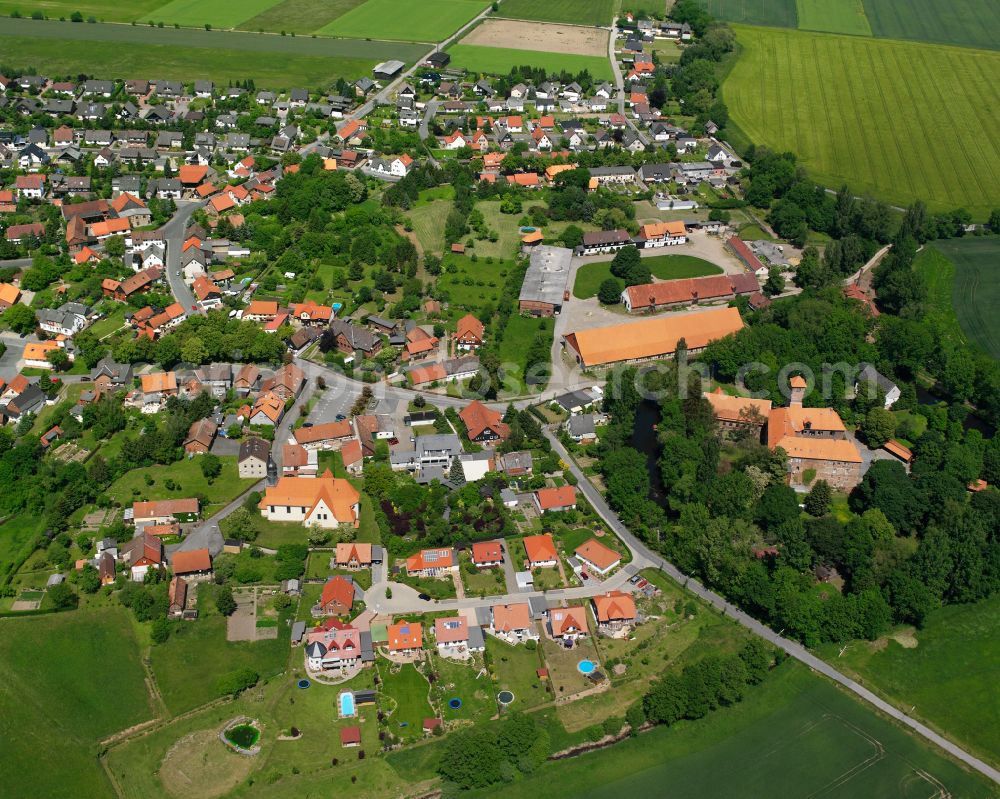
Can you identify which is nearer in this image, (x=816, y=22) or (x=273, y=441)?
(x=273, y=441)

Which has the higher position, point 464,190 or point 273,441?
point 464,190

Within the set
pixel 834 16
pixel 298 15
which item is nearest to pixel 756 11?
pixel 834 16

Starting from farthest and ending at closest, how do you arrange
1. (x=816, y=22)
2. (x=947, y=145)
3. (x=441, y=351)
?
(x=816, y=22)
(x=947, y=145)
(x=441, y=351)

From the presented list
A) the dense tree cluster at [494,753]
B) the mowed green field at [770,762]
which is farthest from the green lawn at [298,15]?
the mowed green field at [770,762]

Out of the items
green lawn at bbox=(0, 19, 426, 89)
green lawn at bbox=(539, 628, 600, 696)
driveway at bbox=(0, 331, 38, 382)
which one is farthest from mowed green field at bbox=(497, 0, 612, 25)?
green lawn at bbox=(539, 628, 600, 696)

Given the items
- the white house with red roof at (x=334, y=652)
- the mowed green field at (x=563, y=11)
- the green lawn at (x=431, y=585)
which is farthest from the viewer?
the mowed green field at (x=563, y=11)

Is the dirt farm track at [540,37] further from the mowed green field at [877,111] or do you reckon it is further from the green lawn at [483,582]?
the green lawn at [483,582]

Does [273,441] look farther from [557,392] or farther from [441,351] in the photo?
[557,392]

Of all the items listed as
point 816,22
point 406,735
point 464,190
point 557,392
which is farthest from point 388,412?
point 816,22
